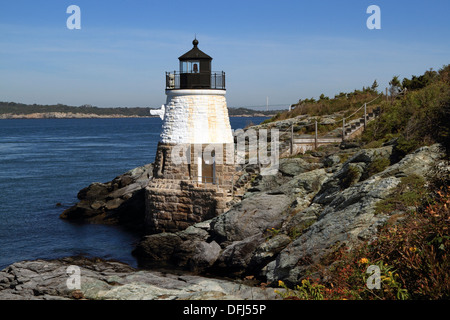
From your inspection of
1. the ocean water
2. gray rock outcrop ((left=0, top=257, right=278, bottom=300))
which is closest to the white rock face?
the ocean water

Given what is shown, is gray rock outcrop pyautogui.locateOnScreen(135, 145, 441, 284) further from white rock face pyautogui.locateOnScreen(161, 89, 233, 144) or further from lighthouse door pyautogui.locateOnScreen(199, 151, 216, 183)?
white rock face pyautogui.locateOnScreen(161, 89, 233, 144)

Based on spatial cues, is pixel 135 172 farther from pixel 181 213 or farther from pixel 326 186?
pixel 326 186

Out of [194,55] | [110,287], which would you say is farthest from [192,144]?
[110,287]

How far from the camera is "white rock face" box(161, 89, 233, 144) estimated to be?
20.9 metres

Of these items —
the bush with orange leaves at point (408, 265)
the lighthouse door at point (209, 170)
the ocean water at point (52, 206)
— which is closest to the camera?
the bush with orange leaves at point (408, 265)

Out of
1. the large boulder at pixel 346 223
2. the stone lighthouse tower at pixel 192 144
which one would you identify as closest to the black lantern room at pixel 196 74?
the stone lighthouse tower at pixel 192 144

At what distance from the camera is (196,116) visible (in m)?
20.9

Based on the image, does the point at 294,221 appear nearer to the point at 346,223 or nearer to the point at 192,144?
the point at 346,223

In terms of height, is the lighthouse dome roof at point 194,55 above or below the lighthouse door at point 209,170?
above

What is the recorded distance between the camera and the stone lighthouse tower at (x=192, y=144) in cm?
2091

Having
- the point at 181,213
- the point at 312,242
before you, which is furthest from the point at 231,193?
the point at 312,242

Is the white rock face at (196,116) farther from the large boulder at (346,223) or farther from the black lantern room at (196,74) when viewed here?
the large boulder at (346,223)

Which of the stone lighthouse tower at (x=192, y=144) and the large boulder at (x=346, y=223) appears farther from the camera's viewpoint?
the stone lighthouse tower at (x=192, y=144)
